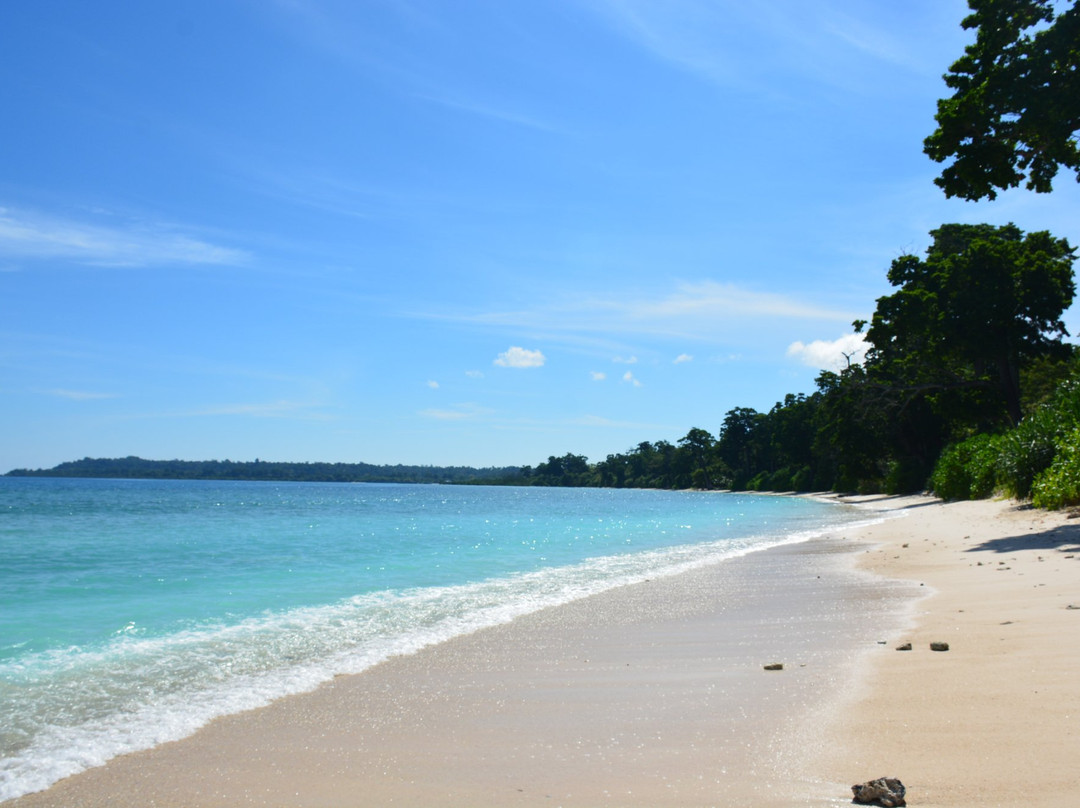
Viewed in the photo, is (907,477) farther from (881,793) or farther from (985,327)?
(881,793)

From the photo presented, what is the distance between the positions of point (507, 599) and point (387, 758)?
22.6ft

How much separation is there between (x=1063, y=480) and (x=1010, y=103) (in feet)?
26.8

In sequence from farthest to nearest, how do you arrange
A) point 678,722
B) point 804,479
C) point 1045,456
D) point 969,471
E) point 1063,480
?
point 804,479
point 969,471
point 1045,456
point 1063,480
point 678,722

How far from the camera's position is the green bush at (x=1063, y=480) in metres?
16.0

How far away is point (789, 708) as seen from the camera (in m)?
4.75

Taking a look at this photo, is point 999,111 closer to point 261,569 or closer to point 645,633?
point 645,633

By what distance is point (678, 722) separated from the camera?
4.62 metres

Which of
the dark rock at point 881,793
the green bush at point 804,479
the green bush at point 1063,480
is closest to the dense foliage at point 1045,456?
the green bush at point 1063,480

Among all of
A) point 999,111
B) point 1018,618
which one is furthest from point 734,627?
point 999,111

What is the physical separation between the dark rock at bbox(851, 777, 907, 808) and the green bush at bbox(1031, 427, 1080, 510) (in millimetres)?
15847

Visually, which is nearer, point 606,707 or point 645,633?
point 606,707

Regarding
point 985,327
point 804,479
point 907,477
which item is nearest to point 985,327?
point 985,327

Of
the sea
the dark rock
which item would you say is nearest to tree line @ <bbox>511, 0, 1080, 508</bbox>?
the sea

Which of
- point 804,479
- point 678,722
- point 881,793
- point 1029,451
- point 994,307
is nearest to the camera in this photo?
point 881,793
